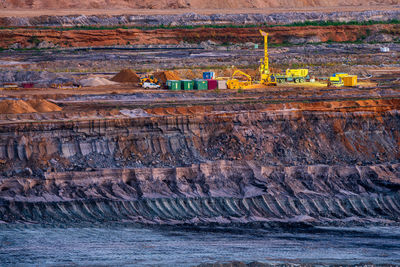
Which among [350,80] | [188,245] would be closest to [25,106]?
[188,245]

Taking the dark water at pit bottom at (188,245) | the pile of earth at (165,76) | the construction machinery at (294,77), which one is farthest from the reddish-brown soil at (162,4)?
the dark water at pit bottom at (188,245)

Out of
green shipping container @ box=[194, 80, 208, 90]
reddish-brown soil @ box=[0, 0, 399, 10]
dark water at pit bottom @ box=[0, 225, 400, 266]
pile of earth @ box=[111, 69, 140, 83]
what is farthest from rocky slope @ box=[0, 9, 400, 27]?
dark water at pit bottom @ box=[0, 225, 400, 266]

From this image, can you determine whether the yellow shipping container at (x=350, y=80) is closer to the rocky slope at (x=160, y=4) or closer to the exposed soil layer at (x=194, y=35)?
the exposed soil layer at (x=194, y=35)

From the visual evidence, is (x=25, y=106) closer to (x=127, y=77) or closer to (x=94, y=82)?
(x=94, y=82)

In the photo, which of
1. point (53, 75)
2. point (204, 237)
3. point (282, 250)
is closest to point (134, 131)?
point (204, 237)

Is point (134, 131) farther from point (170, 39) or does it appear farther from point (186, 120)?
point (170, 39)

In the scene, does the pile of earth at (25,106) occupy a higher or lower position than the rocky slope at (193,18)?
lower

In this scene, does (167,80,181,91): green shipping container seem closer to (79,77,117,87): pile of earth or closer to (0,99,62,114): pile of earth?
(79,77,117,87): pile of earth
